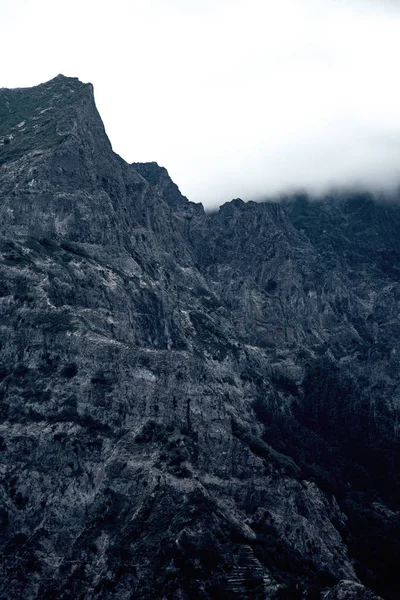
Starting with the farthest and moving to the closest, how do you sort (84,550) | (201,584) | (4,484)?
(4,484) < (84,550) < (201,584)

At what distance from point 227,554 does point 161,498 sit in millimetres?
20082

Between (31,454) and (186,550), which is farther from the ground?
(31,454)

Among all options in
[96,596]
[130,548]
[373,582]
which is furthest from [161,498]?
[373,582]

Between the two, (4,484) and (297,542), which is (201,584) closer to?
(297,542)

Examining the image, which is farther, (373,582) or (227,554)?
(373,582)

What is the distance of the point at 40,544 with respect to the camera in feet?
612

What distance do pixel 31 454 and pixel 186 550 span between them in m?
48.2

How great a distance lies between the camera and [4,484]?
195m

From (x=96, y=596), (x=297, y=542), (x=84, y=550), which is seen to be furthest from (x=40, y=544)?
(x=297, y=542)

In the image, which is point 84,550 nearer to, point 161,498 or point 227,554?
point 161,498

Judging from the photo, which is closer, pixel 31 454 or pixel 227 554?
pixel 227 554

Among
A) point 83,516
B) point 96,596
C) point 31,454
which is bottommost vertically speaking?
point 96,596

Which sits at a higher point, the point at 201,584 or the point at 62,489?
the point at 62,489

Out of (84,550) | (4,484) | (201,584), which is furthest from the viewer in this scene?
(4,484)
